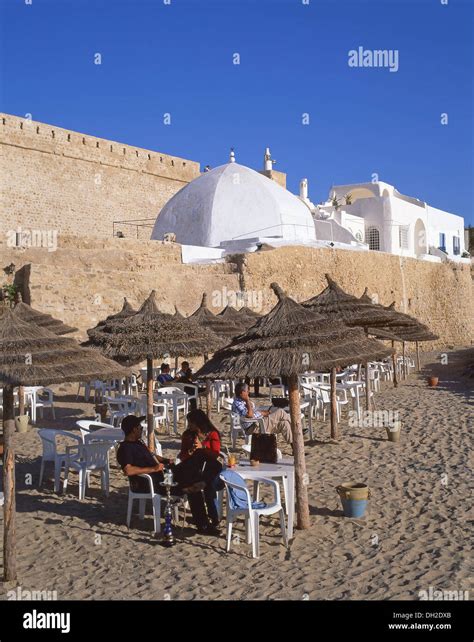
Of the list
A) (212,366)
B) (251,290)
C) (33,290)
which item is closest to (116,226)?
(251,290)

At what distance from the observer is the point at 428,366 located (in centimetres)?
2255

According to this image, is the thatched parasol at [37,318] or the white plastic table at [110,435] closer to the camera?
the white plastic table at [110,435]

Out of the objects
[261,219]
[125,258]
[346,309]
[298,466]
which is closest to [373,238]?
[261,219]

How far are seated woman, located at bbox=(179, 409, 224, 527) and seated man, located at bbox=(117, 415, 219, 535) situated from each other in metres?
0.06

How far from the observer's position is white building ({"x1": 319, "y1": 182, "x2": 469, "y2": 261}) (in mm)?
34094

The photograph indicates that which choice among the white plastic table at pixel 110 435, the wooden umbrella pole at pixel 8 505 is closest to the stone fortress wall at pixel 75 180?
the white plastic table at pixel 110 435

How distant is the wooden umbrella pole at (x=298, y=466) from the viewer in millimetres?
5480

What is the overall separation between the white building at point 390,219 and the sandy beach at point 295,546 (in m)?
26.5

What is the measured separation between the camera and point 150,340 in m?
7.91

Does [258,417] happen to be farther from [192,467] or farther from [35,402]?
[35,402]
